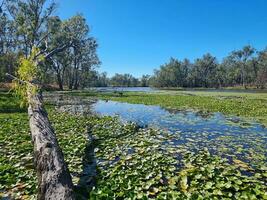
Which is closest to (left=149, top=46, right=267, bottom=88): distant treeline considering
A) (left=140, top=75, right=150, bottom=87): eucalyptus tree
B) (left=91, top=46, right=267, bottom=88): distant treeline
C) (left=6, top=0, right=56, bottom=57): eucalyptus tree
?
(left=91, top=46, right=267, bottom=88): distant treeline

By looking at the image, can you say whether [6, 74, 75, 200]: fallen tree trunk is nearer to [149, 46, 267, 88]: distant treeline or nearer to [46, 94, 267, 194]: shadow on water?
[46, 94, 267, 194]: shadow on water

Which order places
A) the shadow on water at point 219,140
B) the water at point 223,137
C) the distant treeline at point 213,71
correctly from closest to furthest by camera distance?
the shadow on water at point 219,140, the water at point 223,137, the distant treeline at point 213,71

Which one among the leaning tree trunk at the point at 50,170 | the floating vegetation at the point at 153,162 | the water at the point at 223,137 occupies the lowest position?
the water at the point at 223,137

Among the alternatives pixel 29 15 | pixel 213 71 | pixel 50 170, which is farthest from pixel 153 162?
pixel 213 71

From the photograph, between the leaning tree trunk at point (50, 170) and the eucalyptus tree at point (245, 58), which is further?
the eucalyptus tree at point (245, 58)

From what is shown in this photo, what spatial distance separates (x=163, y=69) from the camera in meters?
127

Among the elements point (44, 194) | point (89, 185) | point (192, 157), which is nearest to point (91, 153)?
point (89, 185)

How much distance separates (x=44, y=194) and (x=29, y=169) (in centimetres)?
249

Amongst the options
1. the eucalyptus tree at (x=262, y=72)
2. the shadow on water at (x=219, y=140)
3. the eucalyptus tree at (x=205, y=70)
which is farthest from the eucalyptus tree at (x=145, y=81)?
the shadow on water at (x=219, y=140)

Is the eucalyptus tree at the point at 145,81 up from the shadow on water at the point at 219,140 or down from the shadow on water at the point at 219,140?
up

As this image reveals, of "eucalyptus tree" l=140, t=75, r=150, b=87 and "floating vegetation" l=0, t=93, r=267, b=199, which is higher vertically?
"eucalyptus tree" l=140, t=75, r=150, b=87

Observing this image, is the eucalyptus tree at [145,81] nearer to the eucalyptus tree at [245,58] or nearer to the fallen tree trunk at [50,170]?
the eucalyptus tree at [245,58]

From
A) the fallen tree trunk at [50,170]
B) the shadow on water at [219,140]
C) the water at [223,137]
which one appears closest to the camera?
the fallen tree trunk at [50,170]

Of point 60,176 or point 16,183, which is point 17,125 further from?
point 60,176
